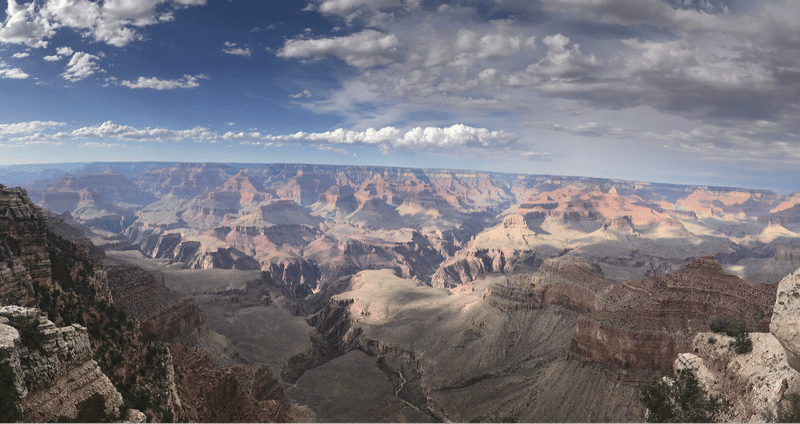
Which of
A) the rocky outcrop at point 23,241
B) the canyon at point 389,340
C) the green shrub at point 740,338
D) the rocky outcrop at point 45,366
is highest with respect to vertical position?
the rocky outcrop at point 23,241

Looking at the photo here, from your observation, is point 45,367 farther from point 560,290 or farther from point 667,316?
point 560,290

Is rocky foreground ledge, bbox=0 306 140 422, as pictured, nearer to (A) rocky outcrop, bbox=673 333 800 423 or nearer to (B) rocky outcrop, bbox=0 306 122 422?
(B) rocky outcrop, bbox=0 306 122 422

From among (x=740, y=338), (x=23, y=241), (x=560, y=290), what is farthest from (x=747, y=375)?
(x=560, y=290)

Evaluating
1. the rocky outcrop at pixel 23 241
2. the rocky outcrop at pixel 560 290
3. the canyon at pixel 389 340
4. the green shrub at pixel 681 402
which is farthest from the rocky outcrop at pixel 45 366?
the rocky outcrop at pixel 560 290

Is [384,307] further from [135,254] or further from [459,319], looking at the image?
[135,254]

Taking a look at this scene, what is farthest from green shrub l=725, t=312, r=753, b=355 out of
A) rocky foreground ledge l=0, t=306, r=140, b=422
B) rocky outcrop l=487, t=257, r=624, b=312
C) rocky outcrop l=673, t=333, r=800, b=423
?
rocky foreground ledge l=0, t=306, r=140, b=422

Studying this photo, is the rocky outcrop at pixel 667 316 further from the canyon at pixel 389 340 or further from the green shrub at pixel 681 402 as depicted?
the green shrub at pixel 681 402
